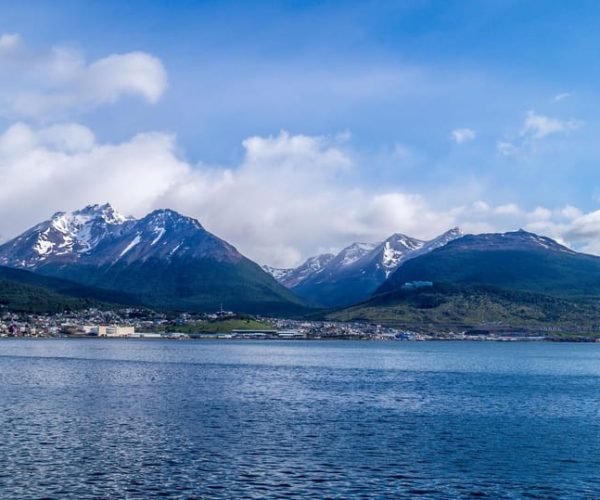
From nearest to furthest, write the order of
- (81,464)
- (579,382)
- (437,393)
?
1. (81,464)
2. (437,393)
3. (579,382)

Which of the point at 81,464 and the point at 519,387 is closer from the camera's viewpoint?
the point at 81,464

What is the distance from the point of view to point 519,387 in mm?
113938

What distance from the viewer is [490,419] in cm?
7506

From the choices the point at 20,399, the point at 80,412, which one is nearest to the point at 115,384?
the point at 20,399

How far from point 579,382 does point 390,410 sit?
56.6 metres

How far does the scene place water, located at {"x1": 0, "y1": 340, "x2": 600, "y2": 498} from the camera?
4506 cm

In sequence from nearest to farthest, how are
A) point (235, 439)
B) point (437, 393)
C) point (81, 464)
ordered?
point (81, 464), point (235, 439), point (437, 393)

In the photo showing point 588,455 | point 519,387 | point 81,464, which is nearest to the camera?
point 81,464

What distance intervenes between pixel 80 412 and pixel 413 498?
41.8m

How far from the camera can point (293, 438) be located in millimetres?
60344

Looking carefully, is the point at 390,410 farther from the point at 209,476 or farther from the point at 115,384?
Answer: the point at 115,384

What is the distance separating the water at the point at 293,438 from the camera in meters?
45.1

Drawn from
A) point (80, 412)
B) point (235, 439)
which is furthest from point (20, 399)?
point (235, 439)

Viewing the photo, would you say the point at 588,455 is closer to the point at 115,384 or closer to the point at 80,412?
the point at 80,412
